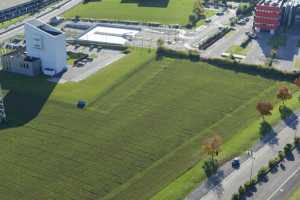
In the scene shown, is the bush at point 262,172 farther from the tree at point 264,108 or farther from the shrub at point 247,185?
the tree at point 264,108

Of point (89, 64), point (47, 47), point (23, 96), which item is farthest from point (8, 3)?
point (23, 96)

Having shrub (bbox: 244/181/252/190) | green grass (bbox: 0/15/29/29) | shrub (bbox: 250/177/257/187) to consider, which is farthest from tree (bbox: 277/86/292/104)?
green grass (bbox: 0/15/29/29)

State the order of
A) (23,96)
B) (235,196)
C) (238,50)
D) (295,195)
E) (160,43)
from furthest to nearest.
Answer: (160,43)
(238,50)
(23,96)
(295,195)
(235,196)

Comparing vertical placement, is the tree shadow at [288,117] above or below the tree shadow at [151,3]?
below

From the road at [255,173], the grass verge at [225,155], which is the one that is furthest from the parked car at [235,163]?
the grass verge at [225,155]

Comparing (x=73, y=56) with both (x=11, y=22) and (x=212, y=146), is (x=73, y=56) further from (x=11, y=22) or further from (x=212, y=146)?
(x=212, y=146)
